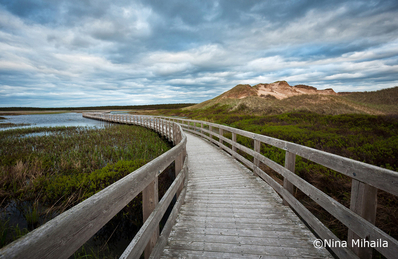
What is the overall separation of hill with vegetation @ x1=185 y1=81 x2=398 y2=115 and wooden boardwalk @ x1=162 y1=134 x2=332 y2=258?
2086 centimetres

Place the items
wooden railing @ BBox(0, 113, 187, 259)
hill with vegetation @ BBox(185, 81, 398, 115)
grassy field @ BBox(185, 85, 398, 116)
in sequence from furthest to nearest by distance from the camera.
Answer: hill with vegetation @ BBox(185, 81, 398, 115) < grassy field @ BBox(185, 85, 398, 116) < wooden railing @ BBox(0, 113, 187, 259)

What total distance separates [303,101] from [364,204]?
105 feet

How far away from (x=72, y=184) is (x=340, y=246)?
6.23 meters

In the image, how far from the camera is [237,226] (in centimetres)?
303

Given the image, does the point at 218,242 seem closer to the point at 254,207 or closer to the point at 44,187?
the point at 254,207

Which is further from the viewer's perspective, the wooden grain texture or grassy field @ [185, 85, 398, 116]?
grassy field @ [185, 85, 398, 116]

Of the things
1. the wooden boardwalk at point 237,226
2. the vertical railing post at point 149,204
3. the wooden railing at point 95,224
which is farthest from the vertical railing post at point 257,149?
the vertical railing post at point 149,204

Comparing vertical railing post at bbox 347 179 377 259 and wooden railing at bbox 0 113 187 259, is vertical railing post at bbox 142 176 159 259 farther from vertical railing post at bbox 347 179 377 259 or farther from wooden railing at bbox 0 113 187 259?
vertical railing post at bbox 347 179 377 259

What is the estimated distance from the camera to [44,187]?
5324mm

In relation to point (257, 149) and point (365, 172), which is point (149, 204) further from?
point (257, 149)

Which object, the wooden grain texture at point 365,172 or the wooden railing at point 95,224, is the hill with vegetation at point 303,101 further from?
the wooden railing at point 95,224

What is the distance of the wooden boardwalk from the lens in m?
2.48

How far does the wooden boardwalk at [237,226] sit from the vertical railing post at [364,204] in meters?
0.55

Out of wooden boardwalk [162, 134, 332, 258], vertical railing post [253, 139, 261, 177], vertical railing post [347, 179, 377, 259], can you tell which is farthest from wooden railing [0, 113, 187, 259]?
vertical railing post [253, 139, 261, 177]
